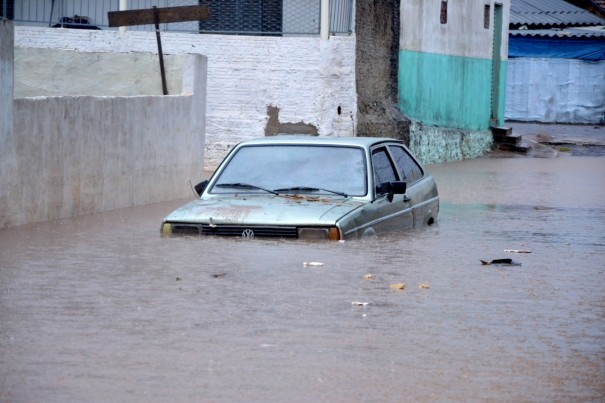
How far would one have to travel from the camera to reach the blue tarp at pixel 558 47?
40094mm

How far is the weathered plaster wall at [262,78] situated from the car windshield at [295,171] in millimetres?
8432

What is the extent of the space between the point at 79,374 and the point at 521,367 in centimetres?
235

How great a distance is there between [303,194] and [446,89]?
49.2 ft

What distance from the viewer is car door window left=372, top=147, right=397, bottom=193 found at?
11641mm

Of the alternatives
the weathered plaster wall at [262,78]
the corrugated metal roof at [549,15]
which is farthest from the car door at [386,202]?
the corrugated metal roof at [549,15]

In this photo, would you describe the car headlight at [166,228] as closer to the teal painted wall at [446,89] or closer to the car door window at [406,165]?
the car door window at [406,165]

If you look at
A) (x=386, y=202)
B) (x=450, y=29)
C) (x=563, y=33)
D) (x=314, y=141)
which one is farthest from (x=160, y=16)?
(x=563, y=33)

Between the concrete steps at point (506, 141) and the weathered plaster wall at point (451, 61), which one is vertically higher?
the weathered plaster wall at point (451, 61)

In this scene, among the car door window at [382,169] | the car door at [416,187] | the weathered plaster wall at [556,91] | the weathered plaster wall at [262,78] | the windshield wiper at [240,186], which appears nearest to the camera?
the windshield wiper at [240,186]

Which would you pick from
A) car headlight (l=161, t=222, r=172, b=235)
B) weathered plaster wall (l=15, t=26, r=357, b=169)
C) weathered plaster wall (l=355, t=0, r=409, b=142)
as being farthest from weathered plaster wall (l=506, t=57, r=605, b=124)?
car headlight (l=161, t=222, r=172, b=235)

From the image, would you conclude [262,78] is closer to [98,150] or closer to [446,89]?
[98,150]

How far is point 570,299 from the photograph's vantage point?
8898 mm

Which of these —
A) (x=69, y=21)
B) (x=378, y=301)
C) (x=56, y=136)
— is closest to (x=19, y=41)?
(x=69, y=21)

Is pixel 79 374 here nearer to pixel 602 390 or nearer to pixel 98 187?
pixel 602 390
